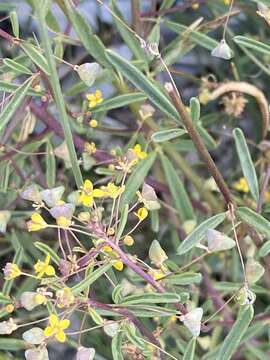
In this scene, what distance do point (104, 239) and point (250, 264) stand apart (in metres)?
0.13

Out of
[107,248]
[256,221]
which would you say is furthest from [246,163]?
[107,248]

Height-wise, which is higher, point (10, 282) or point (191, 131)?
point (191, 131)

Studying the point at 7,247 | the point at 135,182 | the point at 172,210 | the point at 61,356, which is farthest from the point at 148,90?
the point at 61,356

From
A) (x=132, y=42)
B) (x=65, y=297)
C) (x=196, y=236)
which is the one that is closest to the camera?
(x=65, y=297)

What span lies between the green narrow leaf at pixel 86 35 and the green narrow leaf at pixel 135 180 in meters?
0.10

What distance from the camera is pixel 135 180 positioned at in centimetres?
65

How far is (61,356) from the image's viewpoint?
3.33 ft

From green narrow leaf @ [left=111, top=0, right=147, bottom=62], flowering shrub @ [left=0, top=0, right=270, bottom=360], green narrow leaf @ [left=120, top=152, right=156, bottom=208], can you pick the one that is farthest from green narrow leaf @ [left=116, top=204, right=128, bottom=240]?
green narrow leaf @ [left=111, top=0, right=147, bottom=62]

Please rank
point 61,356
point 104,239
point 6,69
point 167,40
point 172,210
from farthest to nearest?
point 167,40
point 61,356
point 172,210
point 6,69
point 104,239

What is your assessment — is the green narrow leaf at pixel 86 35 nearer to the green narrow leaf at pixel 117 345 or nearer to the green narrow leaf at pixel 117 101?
the green narrow leaf at pixel 117 101

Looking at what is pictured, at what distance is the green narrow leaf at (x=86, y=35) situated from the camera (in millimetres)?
603

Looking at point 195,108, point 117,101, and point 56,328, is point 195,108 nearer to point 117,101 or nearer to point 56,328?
point 117,101

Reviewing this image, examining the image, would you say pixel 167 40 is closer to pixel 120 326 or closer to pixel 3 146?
pixel 3 146

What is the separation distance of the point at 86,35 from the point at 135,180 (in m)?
0.14
